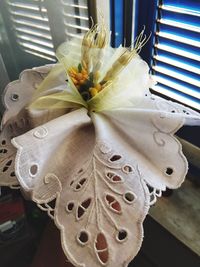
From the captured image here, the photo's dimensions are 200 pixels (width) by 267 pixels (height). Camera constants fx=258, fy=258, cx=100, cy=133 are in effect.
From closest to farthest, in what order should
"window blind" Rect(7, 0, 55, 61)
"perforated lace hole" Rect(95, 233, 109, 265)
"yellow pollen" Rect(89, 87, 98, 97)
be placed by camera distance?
"perforated lace hole" Rect(95, 233, 109, 265), "yellow pollen" Rect(89, 87, 98, 97), "window blind" Rect(7, 0, 55, 61)

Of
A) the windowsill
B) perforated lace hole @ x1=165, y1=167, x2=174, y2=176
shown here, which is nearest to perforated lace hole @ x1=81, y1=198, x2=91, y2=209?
perforated lace hole @ x1=165, y1=167, x2=174, y2=176

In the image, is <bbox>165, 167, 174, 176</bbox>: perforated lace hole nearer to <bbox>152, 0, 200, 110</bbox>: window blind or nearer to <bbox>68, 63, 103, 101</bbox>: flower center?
<bbox>68, 63, 103, 101</bbox>: flower center

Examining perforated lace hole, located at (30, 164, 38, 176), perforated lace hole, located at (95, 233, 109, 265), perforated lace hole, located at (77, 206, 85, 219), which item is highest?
perforated lace hole, located at (30, 164, 38, 176)

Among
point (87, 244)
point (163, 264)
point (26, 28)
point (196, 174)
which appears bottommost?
point (163, 264)

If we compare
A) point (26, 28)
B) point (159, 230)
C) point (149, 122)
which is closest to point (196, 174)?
point (159, 230)

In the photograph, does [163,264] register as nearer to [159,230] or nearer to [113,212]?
[159,230]

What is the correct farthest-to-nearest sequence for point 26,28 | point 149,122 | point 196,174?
point 196,174, point 26,28, point 149,122

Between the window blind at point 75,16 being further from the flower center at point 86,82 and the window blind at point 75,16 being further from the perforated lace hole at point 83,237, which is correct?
the perforated lace hole at point 83,237
